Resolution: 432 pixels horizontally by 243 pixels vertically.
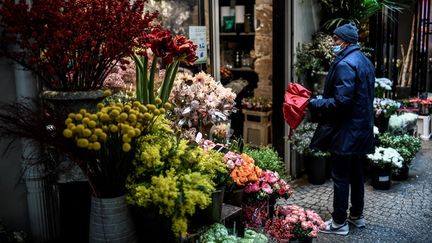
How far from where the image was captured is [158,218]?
255 centimetres

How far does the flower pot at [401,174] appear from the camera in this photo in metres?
6.55

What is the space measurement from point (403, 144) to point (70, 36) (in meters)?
5.60

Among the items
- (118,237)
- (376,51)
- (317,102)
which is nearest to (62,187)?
(118,237)

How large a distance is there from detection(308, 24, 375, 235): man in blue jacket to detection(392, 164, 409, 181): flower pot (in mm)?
1912

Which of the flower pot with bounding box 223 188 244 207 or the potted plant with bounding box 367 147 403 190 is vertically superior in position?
the flower pot with bounding box 223 188 244 207

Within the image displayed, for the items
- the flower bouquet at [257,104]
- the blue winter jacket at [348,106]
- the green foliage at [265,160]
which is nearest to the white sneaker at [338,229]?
the blue winter jacket at [348,106]

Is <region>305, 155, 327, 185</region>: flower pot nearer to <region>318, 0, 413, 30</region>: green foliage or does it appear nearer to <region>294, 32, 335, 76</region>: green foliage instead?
<region>294, 32, 335, 76</region>: green foliage

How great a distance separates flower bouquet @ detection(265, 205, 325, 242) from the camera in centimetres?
359

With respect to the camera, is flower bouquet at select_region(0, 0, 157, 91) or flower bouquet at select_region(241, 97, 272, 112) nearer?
flower bouquet at select_region(0, 0, 157, 91)

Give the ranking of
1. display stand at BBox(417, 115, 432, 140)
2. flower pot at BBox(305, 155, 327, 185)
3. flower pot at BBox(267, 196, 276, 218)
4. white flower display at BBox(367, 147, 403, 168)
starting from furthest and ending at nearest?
1. display stand at BBox(417, 115, 432, 140)
2. flower pot at BBox(305, 155, 327, 185)
3. white flower display at BBox(367, 147, 403, 168)
4. flower pot at BBox(267, 196, 276, 218)

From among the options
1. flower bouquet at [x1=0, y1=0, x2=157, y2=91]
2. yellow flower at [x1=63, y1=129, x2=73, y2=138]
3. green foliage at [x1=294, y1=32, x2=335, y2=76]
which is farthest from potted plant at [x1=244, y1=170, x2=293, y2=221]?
green foliage at [x1=294, y1=32, x2=335, y2=76]

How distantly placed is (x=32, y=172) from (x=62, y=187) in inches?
7.4

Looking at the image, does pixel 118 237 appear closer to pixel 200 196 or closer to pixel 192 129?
pixel 200 196

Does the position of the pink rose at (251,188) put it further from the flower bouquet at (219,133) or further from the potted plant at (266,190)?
the flower bouquet at (219,133)
